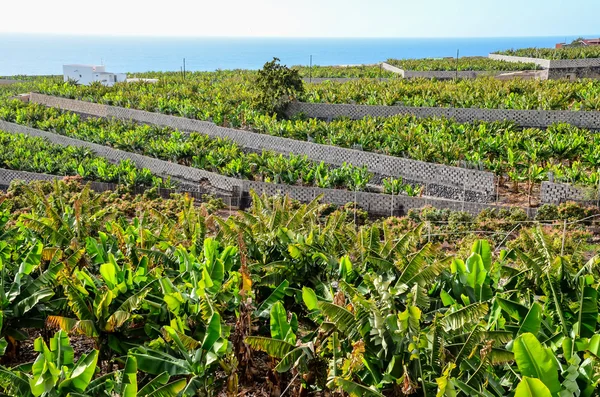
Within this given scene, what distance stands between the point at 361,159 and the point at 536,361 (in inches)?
654

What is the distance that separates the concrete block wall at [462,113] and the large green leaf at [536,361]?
1999 centimetres

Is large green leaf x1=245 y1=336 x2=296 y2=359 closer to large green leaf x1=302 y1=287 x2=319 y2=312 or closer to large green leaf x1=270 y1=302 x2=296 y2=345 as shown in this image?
large green leaf x1=270 y1=302 x2=296 y2=345

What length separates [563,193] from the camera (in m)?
15.6

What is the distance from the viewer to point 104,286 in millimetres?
6312

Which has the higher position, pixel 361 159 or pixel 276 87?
pixel 276 87

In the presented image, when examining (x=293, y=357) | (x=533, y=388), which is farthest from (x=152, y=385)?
(x=533, y=388)

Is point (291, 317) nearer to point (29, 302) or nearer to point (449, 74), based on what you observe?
point (29, 302)

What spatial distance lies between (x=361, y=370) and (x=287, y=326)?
85cm

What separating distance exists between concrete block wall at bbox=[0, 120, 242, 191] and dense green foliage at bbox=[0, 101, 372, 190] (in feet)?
1.49

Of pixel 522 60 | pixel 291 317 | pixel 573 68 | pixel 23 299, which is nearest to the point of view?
pixel 23 299

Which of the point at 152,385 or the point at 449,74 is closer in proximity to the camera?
the point at 152,385

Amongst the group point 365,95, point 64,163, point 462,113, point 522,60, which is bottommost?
point 64,163

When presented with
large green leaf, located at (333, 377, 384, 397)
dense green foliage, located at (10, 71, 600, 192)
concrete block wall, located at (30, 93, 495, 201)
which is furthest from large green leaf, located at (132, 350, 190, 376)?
concrete block wall, located at (30, 93, 495, 201)

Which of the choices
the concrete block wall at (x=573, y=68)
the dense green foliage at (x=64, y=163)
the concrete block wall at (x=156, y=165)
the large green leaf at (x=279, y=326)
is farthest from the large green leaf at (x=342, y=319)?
the concrete block wall at (x=573, y=68)
